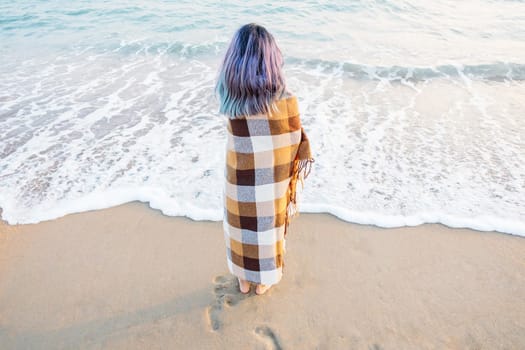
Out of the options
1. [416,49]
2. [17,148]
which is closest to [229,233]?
[17,148]

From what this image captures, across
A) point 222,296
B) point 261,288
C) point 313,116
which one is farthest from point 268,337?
point 313,116

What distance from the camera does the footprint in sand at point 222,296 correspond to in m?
2.35

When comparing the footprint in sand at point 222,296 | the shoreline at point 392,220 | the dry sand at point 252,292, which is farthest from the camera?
the shoreline at point 392,220

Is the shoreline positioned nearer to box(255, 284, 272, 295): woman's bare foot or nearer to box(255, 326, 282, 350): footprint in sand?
box(255, 284, 272, 295): woman's bare foot

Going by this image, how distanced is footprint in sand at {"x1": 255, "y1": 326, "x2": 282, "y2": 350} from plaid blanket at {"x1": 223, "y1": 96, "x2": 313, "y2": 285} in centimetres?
28

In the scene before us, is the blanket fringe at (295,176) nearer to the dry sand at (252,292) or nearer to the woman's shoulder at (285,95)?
the woman's shoulder at (285,95)

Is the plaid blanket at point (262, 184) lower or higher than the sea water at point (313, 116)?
higher

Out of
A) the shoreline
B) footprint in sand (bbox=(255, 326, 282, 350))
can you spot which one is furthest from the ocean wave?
footprint in sand (bbox=(255, 326, 282, 350))

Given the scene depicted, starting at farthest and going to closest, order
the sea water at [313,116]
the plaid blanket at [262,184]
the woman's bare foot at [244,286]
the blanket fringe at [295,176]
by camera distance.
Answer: the sea water at [313,116] → the woman's bare foot at [244,286] → the blanket fringe at [295,176] → the plaid blanket at [262,184]

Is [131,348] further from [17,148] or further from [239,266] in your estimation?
[17,148]

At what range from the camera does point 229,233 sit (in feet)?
7.43

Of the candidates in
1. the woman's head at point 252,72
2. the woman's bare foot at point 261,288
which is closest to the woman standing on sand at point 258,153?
the woman's head at point 252,72

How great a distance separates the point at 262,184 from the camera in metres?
2.04

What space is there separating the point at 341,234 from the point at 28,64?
26.0ft
